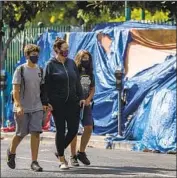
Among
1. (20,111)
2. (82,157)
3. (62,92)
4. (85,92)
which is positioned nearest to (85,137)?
(82,157)

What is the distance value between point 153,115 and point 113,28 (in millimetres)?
3306

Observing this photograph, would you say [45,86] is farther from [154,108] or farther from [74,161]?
[154,108]

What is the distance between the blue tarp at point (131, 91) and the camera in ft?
44.3

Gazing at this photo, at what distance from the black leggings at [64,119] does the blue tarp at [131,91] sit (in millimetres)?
3526

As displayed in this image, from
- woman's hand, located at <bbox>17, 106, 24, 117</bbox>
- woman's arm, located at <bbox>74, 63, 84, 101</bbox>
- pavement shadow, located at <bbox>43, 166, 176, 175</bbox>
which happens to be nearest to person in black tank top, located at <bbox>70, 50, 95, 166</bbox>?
pavement shadow, located at <bbox>43, 166, 176, 175</bbox>

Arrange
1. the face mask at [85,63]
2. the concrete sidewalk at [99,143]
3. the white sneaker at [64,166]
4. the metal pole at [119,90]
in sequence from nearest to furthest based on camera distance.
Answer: the white sneaker at [64,166], the face mask at [85,63], the concrete sidewalk at [99,143], the metal pole at [119,90]

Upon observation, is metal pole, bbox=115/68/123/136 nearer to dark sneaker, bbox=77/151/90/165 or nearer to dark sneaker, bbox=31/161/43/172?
dark sneaker, bbox=77/151/90/165

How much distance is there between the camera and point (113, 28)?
16.3 metres

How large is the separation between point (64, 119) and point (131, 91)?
17.8 ft

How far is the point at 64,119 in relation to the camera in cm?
1005

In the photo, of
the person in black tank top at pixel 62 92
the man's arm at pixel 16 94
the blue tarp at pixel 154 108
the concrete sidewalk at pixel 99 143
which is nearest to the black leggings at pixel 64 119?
the person in black tank top at pixel 62 92

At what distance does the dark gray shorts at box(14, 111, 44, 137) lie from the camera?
32.6 ft

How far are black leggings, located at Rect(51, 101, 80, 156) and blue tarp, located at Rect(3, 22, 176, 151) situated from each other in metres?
3.53

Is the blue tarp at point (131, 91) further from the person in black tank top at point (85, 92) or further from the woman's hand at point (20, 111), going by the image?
the woman's hand at point (20, 111)
